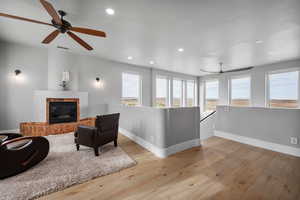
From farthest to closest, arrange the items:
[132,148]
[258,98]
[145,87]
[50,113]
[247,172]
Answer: [145,87]
[258,98]
[50,113]
[132,148]
[247,172]

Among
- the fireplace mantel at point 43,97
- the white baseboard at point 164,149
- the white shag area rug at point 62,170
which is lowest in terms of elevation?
the white shag area rug at point 62,170

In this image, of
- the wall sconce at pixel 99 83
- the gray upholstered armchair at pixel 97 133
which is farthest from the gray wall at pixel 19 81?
the gray upholstered armchair at pixel 97 133

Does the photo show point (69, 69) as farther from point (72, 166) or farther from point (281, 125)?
point (281, 125)

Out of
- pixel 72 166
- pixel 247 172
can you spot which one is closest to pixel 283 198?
pixel 247 172

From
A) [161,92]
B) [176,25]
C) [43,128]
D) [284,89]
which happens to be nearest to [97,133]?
[43,128]

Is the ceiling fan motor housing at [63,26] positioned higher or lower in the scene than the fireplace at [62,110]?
higher

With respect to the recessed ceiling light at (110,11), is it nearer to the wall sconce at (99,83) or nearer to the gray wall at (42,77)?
the gray wall at (42,77)

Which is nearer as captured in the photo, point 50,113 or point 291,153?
point 291,153

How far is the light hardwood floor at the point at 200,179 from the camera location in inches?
63.9

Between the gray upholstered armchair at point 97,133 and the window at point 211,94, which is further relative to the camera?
the window at point 211,94

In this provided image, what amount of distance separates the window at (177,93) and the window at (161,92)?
65 cm

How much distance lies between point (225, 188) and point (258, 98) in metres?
6.02

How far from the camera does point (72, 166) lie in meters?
2.20

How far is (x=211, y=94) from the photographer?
813 centimetres
